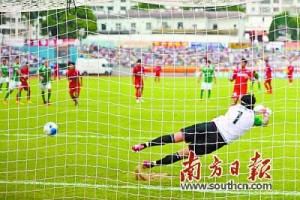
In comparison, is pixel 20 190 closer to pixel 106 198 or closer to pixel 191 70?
pixel 106 198

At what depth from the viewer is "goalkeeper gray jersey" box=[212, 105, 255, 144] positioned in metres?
7.96

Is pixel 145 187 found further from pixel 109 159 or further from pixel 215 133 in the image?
pixel 109 159

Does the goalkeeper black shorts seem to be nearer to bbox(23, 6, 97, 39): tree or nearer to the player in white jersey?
the player in white jersey

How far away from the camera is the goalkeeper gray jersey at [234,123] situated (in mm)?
7961

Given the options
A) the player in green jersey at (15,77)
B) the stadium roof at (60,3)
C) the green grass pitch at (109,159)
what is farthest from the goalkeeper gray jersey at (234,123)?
the player in green jersey at (15,77)

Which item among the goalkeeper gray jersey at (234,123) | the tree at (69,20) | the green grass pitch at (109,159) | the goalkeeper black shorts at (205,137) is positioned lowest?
the green grass pitch at (109,159)

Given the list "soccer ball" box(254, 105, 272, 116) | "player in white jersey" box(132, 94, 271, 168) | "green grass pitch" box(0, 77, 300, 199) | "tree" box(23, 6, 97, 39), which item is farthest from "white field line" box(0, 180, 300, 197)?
"tree" box(23, 6, 97, 39)

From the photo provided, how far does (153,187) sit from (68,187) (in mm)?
1142

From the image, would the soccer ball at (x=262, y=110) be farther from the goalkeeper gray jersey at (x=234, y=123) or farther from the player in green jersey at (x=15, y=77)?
the player in green jersey at (x=15, y=77)

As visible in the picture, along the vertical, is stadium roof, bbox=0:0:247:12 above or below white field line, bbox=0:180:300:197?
above

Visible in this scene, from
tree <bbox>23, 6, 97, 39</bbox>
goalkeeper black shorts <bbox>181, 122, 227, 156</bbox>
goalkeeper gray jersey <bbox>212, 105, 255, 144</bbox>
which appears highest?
tree <bbox>23, 6, 97, 39</bbox>

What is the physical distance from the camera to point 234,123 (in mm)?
7961

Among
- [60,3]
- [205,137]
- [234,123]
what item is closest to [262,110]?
[234,123]

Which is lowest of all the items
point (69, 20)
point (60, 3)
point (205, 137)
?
point (205, 137)
